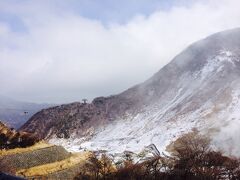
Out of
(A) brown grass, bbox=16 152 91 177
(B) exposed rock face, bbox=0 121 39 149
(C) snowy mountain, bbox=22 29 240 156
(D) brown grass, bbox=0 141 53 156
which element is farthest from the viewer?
(C) snowy mountain, bbox=22 29 240 156

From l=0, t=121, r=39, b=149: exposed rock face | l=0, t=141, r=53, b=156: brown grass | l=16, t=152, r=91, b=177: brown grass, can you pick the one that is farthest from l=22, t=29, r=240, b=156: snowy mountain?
l=0, t=121, r=39, b=149: exposed rock face

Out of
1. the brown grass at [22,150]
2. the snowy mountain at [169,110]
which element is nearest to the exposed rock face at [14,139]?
the brown grass at [22,150]

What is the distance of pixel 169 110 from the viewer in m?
139

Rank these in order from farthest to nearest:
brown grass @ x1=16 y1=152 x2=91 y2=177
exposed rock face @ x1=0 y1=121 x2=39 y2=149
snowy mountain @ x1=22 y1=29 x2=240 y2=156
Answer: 1. snowy mountain @ x1=22 y1=29 x2=240 y2=156
2. exposed rock face @ x1=0 y1=121 x2=39 y2=149
3. brown grass @ x1=16 y1=152 x2=91 y2=177

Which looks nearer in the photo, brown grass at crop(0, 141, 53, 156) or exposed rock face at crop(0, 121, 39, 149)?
brown grass at crop(0, 141, 53, 156)

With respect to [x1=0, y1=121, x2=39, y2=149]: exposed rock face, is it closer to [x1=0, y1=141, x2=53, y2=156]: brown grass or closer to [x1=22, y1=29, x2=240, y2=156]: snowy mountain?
[x1=0, y1=141, x2=53, y2=156]: brown grass

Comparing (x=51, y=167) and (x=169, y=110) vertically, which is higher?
(x=169, y=110)

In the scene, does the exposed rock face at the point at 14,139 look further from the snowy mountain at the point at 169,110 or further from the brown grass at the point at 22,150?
the snowy mountain at the point at 169,110

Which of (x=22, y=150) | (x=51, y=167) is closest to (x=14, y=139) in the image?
(x=22, y=150)

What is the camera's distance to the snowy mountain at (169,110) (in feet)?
376

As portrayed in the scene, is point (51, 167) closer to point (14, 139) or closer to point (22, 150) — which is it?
point (22, 150)

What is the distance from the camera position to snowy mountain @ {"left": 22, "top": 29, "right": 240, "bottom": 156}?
11459cm

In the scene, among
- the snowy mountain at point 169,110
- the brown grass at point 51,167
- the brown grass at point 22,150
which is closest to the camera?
the brown grass at point 51,167

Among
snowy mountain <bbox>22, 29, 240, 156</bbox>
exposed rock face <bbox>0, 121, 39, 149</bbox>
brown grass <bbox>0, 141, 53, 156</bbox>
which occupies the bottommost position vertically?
brown grass <bbox>0, 141, 53, 156</bbox>
